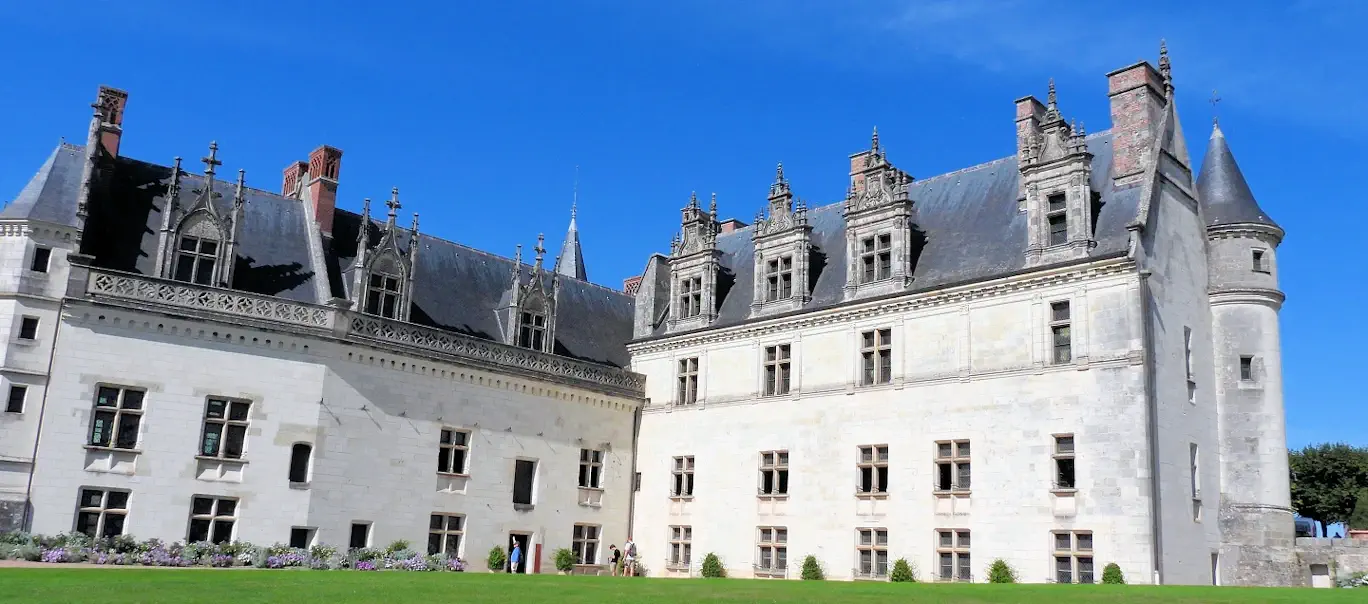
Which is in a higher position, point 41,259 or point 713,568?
point 41,259

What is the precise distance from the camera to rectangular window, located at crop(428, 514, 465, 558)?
25.6 m

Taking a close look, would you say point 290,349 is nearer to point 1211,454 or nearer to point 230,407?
point 230,407

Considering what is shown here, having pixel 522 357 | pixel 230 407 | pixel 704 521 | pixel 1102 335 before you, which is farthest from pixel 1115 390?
pixel 230 407

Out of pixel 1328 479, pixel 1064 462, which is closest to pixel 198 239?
pixel 1064 462

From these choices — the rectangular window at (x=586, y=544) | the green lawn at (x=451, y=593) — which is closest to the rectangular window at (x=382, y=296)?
the rectangular window at (x=586, y=544)

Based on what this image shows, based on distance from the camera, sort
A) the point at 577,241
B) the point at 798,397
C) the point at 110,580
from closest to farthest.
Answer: the point at 110,580, the point at 798,397, the point at 577,241

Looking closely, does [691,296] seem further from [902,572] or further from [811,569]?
[902,572]

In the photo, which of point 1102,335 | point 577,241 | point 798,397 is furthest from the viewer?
point 577,241

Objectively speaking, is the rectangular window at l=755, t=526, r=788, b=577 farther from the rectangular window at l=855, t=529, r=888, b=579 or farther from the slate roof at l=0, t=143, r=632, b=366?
the slate roof at l=0, t=143, r=632, b=366

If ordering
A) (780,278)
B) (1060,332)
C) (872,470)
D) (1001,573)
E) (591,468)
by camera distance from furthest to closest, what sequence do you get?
1. (591,468)
2. (780,278)
3. (872,470)
4. (1060,332)
5. (1001,573)

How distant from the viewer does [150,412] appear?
22.0 m

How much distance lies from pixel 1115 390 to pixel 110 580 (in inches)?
679

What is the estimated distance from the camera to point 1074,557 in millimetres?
20891

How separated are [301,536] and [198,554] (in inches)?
100
